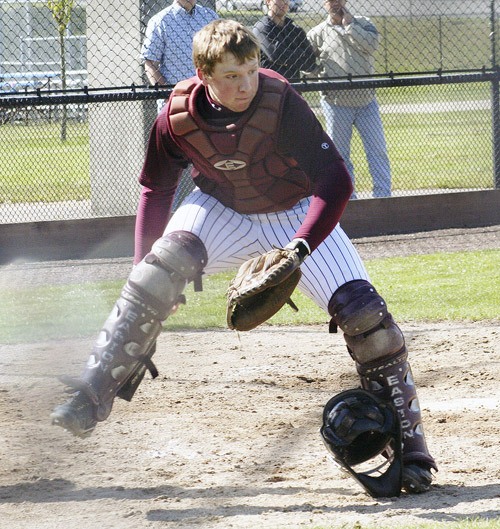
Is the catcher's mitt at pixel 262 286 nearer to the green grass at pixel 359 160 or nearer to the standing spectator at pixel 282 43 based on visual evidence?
the standing spectator at pixel 282 43

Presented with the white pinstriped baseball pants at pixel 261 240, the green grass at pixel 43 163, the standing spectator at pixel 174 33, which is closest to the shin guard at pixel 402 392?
the white pinstriped baseball pants at pixel 261 240

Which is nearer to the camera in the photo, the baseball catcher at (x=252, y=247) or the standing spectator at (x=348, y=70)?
the baseball catcher at (x=252, y=247)

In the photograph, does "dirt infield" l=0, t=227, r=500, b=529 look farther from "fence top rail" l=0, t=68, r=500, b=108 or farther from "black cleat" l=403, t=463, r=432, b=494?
"fence top rail" l=0, t=68, r=500, b=108

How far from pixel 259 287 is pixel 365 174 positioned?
29.2 ft

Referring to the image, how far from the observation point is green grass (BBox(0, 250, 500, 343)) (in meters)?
6.43

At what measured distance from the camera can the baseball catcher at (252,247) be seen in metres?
3.30

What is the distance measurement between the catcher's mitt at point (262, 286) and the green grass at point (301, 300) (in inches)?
123

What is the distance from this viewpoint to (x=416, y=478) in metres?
3.40

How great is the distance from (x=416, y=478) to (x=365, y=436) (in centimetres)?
22

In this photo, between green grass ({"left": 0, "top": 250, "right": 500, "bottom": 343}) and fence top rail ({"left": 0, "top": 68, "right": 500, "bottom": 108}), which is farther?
fence top rail ({"left": 0, "top": 68, "right": 500, "bottom": 108})

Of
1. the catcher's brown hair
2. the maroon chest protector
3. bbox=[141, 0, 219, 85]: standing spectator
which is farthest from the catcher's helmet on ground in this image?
bbox=[141, 0, 219, 85]: standing spectator

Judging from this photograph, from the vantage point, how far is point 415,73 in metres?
9.16

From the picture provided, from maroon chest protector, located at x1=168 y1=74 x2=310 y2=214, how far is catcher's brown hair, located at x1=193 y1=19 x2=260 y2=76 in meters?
0.18

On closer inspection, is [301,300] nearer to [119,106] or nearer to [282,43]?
[282,43]
